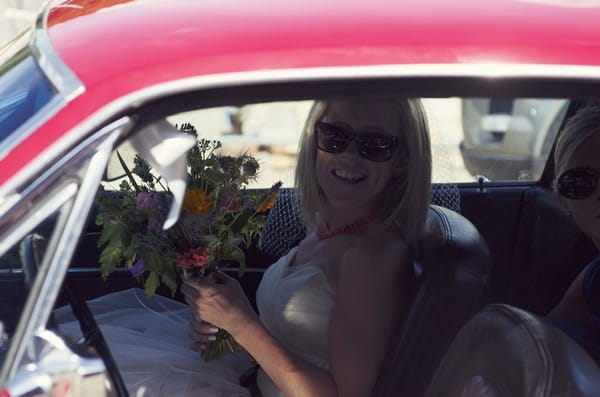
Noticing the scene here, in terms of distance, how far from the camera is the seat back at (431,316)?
2033mm

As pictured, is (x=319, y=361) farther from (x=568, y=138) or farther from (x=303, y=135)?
(x=568, y=138)

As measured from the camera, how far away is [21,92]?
1460 millimetres

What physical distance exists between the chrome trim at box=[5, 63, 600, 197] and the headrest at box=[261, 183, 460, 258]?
1418 millimetres

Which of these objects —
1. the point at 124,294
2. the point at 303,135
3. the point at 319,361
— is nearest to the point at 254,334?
the point at 319,361

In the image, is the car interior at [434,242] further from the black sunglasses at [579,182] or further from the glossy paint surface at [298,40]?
the black sunglasses at [579,182]

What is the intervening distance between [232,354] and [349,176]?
54 centimetres

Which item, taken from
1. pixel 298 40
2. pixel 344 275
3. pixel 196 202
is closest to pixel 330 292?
pixel 344 275

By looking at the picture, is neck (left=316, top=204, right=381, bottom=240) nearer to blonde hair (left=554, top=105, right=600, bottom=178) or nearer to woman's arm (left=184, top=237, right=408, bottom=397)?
woman's arm (left=184, top=237, right=408, bottom=397)

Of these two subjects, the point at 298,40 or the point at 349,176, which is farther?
the point at 349,176

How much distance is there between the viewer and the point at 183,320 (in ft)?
8.55

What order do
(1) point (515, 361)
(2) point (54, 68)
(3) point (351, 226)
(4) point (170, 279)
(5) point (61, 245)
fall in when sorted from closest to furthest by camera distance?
(5) point (61, 245) → (2) point (54, 68) → (1) point (515, 361) → (4) point (170, 279) → (3) point (351, 226)

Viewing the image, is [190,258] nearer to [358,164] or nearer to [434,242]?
[358,164]

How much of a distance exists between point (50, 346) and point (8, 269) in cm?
15

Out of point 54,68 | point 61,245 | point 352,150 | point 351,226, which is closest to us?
point 61,245
